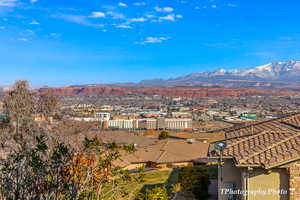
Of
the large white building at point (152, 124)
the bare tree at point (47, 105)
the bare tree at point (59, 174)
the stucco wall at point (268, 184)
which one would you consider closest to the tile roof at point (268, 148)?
the stucco wall at point (268, 184)

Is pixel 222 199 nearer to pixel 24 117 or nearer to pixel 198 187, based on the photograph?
pixel 198 187

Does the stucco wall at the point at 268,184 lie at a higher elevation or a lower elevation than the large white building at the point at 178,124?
higher

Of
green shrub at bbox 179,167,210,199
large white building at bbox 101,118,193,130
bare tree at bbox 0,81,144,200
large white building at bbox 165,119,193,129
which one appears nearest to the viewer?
bare tree at bbox 0,81,144,200

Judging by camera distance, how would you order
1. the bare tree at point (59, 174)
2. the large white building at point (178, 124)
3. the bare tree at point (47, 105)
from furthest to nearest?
the large white building at point (178, 124)
the bare tree at point (47, 105)
the bare tree at point (59, 174)

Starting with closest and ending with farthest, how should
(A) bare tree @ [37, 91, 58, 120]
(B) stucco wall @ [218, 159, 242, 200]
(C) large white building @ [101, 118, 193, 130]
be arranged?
(B) stucco wall @ [218, 159, 242, 200], (A) bare tree @ [37, 91, 58, 120], (C) large white building @ [101, 118, 193, 130]

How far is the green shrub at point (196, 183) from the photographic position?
49.0 ft

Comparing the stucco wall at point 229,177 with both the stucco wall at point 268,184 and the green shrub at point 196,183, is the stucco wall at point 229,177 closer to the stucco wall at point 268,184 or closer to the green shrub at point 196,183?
the stucco wall at point 268,184

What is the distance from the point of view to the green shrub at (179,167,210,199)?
588 inches

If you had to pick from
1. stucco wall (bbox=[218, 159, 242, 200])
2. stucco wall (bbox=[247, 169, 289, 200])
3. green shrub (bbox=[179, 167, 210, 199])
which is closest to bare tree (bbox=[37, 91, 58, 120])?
green shrub (bbox=[179, 167, 210, 199])

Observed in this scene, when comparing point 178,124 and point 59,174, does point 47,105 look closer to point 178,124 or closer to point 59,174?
point 59,174

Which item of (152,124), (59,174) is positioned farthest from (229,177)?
(152,124)

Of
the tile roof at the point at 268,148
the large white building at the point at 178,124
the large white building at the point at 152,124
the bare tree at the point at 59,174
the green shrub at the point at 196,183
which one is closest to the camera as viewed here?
the bare tree at the point at 59,174

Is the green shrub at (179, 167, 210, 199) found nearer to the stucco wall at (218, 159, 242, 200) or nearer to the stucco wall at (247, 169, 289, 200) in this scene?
the stucco wall at (218, 159, 242, 200)

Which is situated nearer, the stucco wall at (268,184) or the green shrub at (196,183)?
the stucco wall at (268,184)
